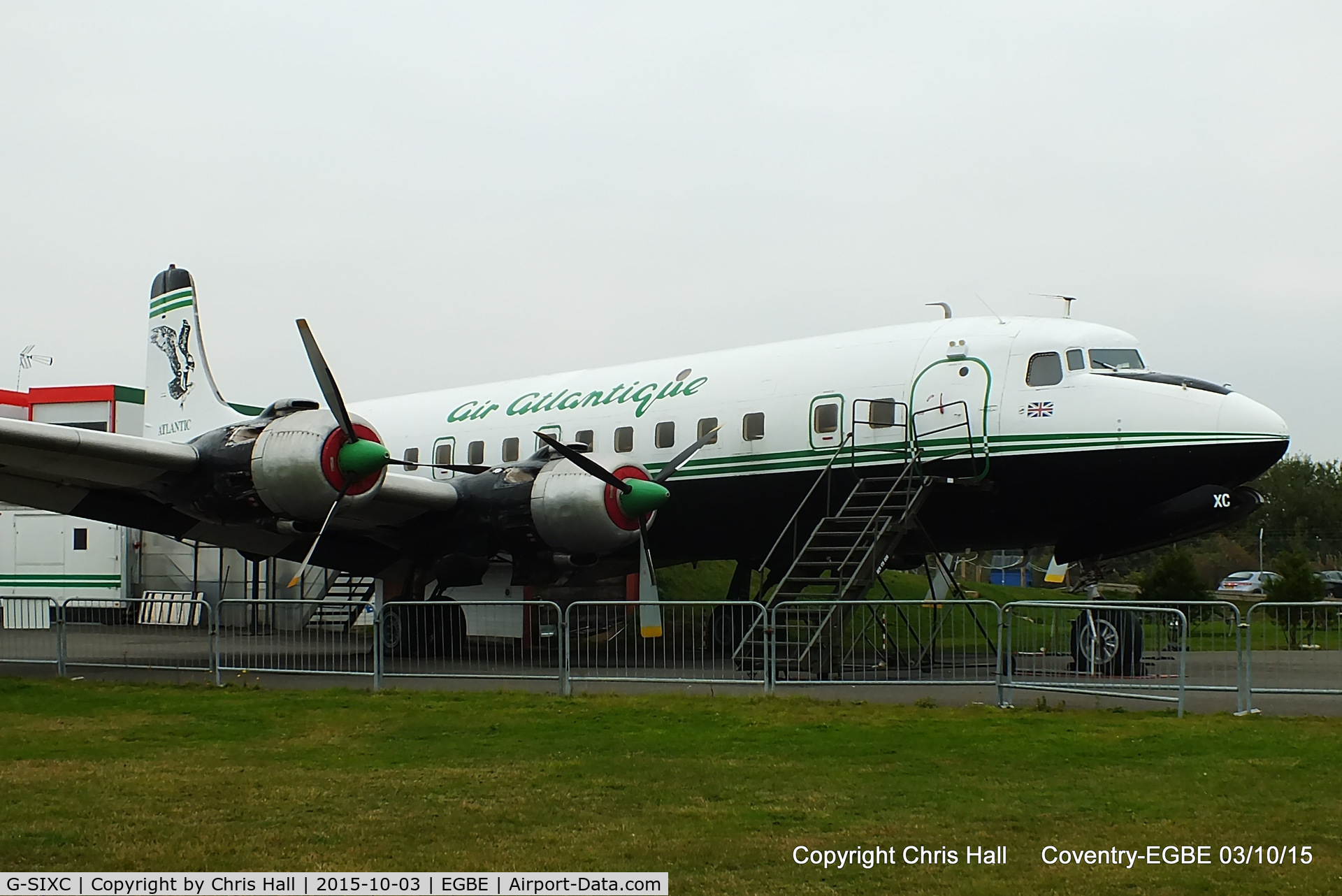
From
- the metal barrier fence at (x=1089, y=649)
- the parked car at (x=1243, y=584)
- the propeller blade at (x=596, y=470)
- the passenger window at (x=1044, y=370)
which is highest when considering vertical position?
the passenger window at (x=1044, y=370)

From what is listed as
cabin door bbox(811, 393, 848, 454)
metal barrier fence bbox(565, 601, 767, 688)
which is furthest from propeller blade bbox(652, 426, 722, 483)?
metal barrier fence bbox(565, 601, 767, 688)

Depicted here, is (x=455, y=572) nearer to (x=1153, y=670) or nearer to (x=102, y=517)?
(x=102, y=517)

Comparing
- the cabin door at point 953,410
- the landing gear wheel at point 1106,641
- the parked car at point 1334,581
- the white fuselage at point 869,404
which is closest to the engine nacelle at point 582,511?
the white fuselage at point 869,404

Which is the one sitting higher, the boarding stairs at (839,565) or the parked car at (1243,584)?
the boarding stairs at (839,565)

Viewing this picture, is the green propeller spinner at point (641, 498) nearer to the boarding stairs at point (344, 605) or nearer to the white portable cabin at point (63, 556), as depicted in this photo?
the boarding stairs at point (344, 605)

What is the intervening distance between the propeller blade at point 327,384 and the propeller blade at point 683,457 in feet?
12.6

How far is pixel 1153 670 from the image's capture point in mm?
12312

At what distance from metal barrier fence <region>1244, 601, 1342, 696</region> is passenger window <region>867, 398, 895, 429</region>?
15.8 feet

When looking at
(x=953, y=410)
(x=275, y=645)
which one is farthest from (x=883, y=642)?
(x=275, y=645)

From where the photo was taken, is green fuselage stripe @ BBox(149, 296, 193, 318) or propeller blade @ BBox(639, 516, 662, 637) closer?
propeller blade @ BBox(639, 516, 662, 637)

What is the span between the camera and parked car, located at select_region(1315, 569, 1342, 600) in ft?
133

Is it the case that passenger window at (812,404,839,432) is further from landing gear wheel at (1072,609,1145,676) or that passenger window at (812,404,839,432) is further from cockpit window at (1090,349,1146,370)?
landing gear wheel at (1072,609,1145,676)

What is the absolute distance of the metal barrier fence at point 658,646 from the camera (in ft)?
44.1

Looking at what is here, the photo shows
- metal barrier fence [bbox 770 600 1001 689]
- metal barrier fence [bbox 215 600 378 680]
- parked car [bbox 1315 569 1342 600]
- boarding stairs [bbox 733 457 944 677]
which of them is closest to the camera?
metal barrier fence [bbox 770 600 1001 689]
